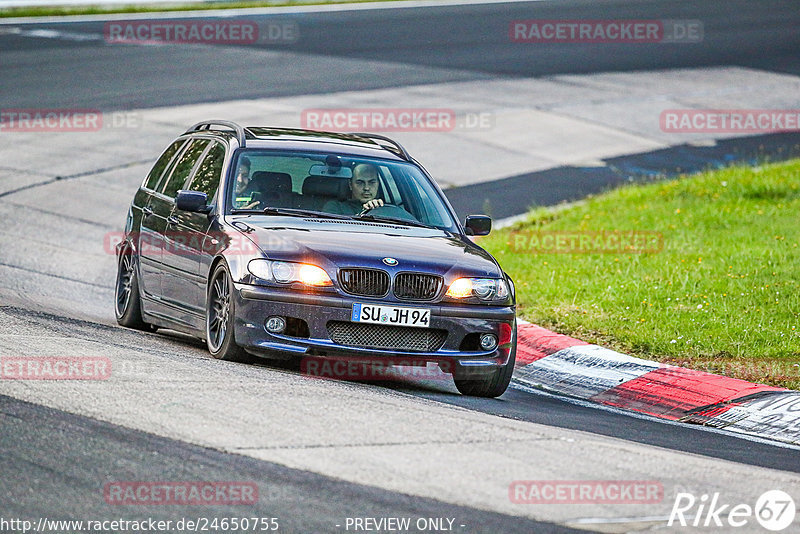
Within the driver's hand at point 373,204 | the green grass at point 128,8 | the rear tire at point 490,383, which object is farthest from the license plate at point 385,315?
the green grass at point 128,8

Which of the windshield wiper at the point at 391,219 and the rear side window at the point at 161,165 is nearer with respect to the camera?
the windshield wiper at the point at 391,219

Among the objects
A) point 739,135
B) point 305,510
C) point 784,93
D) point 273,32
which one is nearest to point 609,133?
point 739,135

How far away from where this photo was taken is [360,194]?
9.52 m

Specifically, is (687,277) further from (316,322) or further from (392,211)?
(316,322)

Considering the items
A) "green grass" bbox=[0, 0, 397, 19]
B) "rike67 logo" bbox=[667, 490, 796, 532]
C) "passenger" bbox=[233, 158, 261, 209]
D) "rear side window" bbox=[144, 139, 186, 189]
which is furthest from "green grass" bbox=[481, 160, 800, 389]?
"green grass" bbox=[0, 0, 397, 19]

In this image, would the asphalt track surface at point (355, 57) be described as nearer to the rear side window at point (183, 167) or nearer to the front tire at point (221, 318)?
the rear side window at point (183, 167)

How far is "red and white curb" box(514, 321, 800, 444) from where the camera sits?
855 cm

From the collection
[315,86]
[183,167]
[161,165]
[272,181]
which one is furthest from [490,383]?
[315,86]

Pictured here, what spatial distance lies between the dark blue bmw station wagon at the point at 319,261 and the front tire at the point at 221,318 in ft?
0.04

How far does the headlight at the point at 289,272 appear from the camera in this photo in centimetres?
816

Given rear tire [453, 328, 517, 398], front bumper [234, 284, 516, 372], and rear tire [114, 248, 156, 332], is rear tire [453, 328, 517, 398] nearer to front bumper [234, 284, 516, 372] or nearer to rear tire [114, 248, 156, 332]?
front bumper [234, 284, 516, 372]

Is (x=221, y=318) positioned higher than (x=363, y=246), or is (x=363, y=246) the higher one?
(x=363, y=246)

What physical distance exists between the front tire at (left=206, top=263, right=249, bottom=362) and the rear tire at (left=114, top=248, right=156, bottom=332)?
Result: 5.94 feet

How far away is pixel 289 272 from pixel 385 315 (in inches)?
26.1
